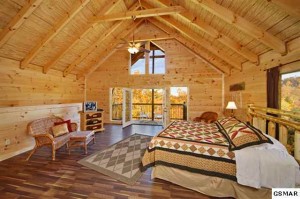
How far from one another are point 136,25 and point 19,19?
4.19 meters

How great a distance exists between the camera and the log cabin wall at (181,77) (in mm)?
6664

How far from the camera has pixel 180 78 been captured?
6914 millimetres

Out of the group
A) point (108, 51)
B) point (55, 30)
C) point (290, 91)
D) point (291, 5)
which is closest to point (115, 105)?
point (108, 51)

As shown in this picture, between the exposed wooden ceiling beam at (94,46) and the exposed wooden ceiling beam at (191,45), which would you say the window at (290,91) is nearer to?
the exposed wooden ceiling beam at (191,45)

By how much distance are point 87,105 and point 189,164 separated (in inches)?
196

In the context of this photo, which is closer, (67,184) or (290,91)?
(67,184)

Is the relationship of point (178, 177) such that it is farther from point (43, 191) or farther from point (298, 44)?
point (298, 44)

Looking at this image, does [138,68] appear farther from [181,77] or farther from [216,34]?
[216,34]

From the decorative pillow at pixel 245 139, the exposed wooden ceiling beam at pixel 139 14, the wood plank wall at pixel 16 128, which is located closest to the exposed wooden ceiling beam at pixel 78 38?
the exposed wooden ceiling beam at pixel 139 14

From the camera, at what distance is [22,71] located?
4.38 meters

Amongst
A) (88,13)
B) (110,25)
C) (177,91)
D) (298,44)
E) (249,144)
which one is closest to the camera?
(249,144)

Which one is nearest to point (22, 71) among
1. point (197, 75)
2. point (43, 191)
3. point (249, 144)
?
point (43, 191)

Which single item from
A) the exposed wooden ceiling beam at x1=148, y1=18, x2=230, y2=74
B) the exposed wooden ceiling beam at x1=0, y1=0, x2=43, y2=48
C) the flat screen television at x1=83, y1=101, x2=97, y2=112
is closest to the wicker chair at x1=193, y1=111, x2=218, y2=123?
the exposed wooden ceiling beam at x1=148, y1=18, x2=230, y2=74

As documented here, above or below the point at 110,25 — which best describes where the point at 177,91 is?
below
